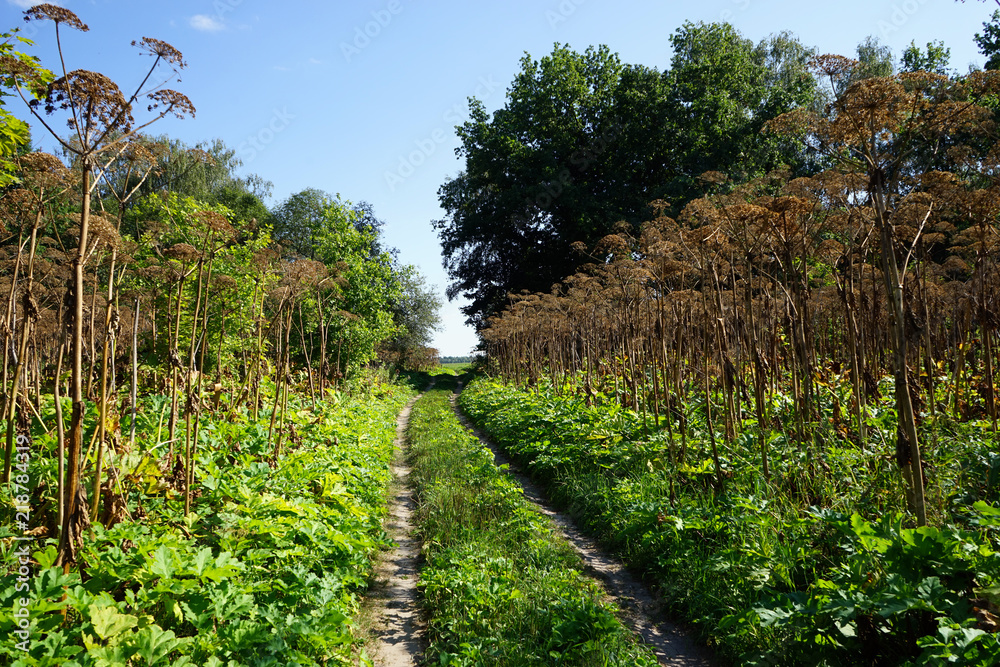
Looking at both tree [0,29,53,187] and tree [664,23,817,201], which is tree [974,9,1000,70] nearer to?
tree [664,23,817,201]

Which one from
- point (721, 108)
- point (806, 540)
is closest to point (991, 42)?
point (721, 108)

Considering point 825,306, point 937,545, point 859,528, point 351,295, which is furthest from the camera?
point 351,295

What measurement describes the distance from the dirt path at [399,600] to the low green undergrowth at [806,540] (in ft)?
6.61

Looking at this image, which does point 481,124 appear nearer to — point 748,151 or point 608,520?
point 748,151

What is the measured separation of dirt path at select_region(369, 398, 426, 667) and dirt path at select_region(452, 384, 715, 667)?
1.61 metres

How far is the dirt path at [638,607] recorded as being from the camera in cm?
385

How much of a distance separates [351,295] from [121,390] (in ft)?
38.3

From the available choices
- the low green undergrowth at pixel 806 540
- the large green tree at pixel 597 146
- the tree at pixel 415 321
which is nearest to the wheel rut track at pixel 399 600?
the low green undergrowth at pixel 806 540

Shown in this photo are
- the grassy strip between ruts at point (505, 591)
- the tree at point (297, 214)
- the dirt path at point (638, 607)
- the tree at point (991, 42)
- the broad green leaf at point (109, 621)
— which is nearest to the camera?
the broad green leaf at point (109, 621)

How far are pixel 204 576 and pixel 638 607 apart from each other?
10.6 ft

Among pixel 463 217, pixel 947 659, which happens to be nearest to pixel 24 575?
pixel 947 659

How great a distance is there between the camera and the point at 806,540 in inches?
162

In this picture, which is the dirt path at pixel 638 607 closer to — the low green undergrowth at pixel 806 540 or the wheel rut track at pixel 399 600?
the low green undergrowth at pixel 806 540

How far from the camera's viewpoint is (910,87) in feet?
13.3
